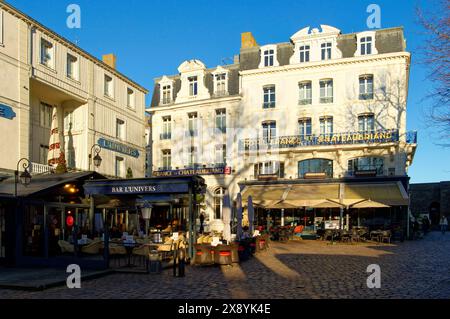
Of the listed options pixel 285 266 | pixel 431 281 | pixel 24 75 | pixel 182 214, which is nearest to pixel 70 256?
pixel 285 266

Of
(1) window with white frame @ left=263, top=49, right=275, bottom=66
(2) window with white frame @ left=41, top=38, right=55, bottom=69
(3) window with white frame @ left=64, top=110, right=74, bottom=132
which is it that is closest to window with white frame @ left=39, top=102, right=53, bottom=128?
(3) window with white frame @ left=64, top=110, right=74, bottom=132

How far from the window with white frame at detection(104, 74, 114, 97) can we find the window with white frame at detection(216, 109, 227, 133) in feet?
24.8

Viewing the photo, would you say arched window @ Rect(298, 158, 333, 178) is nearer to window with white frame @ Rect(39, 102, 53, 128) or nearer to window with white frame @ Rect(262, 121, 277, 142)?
window with white frame @ Rect(262, 121, 277, 142)

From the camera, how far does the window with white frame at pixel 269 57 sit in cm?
2914

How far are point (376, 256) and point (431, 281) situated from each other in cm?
539

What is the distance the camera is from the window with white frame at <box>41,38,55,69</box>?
2256cm

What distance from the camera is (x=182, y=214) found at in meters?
27.6

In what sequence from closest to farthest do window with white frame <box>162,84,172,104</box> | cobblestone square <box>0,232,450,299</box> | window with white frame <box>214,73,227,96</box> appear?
1. cobblestone square <box>0,232,450,299</box>
2. window with white frame <box>214,73,227,96</box>
3. window with white frame <box>162,84,172,104</box>

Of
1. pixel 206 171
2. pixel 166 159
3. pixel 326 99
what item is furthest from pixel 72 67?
pixel 326 99

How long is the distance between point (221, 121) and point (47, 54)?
1229 centimetres

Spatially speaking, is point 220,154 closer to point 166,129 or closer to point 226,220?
point 166,129

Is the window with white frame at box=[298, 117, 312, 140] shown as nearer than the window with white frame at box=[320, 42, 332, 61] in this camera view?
No

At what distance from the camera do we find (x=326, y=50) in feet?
90.5
